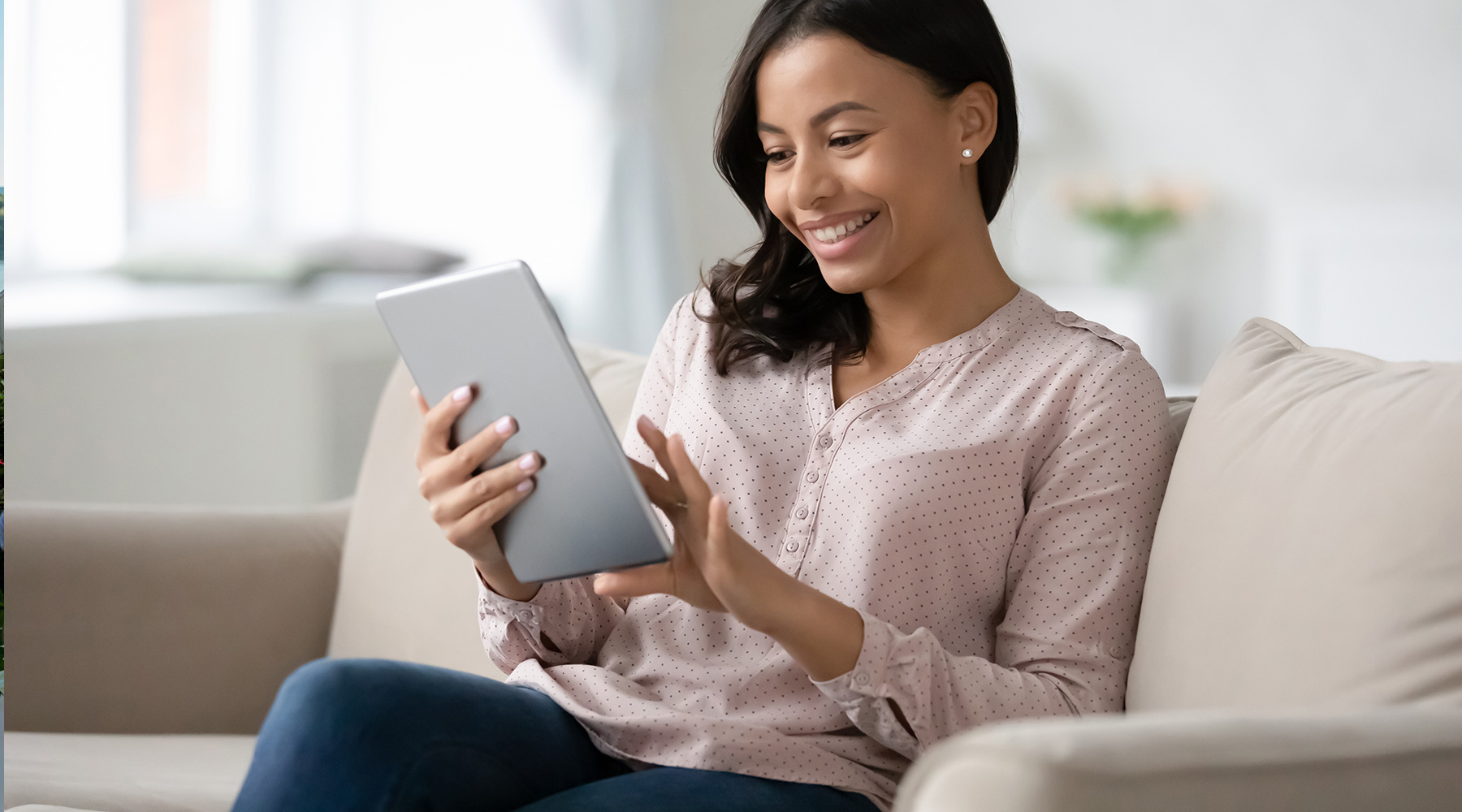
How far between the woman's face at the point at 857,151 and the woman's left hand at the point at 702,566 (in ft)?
1.01

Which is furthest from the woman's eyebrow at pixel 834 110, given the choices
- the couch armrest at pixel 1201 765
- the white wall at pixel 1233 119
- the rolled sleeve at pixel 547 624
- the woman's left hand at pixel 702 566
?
the white wall at pixel 1233 119

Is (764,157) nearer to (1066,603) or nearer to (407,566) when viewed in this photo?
(1066,603)

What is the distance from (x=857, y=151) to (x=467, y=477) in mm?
434

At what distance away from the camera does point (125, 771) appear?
121cm

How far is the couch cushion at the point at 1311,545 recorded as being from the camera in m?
0.74

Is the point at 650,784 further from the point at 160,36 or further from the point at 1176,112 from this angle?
the point at 1176,112

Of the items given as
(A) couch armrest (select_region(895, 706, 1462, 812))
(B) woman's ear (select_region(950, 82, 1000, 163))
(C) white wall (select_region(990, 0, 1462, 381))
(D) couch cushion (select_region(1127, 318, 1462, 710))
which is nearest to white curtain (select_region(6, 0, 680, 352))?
(C) white wall (select_region(990, 0, 1462, 381))

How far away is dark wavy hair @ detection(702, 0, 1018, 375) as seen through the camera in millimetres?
1067

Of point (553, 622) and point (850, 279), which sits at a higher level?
point (850, 279)

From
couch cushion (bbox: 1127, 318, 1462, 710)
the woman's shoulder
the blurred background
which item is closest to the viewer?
couch cushion (bbox: 1127, 318, 1462, 710)

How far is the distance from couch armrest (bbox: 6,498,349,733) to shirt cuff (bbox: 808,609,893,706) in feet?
2.89

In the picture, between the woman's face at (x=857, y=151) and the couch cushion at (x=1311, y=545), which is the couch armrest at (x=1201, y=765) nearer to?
the couch cushion at (x=1311, y=545)

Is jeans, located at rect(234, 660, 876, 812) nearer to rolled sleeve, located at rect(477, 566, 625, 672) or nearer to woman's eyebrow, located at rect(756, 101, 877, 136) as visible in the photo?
rolled sleeve, located at rect(477, 566, 625, 672)

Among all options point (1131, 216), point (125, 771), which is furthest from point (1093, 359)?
point (1131, 216)
